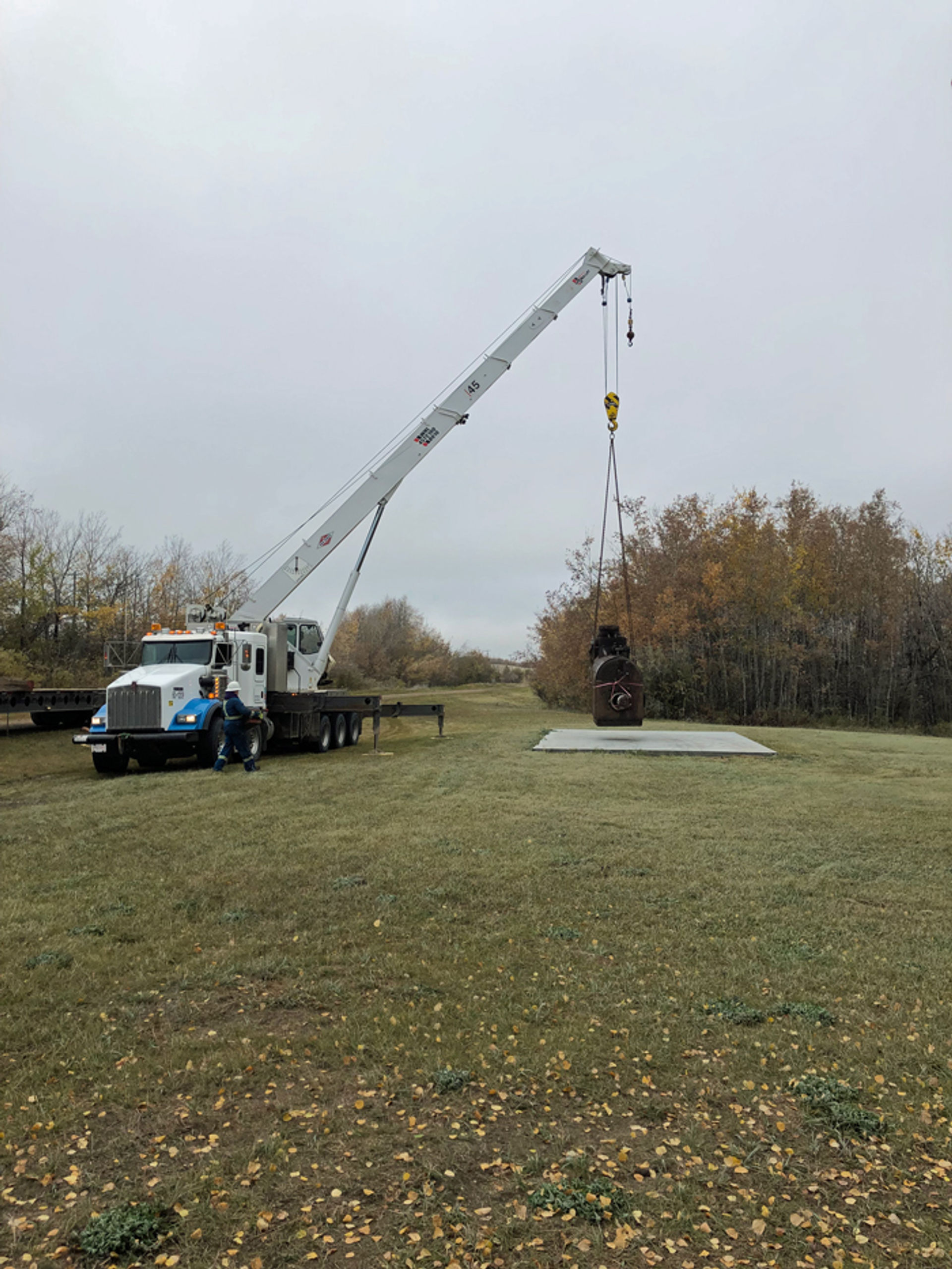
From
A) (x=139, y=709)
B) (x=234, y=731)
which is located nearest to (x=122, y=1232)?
(x=234, y=731)

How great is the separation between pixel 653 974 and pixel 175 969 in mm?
3075

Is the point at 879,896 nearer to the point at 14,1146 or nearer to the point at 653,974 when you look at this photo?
the point at 653,974

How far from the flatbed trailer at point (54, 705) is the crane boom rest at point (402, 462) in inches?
173

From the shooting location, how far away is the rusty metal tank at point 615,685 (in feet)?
46.0

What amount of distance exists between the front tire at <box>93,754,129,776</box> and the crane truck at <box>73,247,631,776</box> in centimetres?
2

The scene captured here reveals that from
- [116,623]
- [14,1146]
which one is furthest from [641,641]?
[14,1146]

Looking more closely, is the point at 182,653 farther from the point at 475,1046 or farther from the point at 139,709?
the point at 475,1046

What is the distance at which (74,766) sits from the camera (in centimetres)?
1683

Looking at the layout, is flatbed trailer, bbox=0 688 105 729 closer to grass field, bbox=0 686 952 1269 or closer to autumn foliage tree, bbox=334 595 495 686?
grass field, bbox=0 686 952 1269

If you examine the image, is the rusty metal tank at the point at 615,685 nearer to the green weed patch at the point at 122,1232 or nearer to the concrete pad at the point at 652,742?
the concrete pad at the point at 652,742

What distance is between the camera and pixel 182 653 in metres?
15.4

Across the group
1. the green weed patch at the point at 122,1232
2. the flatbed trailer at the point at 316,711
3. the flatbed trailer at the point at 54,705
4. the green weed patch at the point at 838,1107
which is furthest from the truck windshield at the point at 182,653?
the green weed patch at the point at 838,1107

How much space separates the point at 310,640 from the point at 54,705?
19.8 ft

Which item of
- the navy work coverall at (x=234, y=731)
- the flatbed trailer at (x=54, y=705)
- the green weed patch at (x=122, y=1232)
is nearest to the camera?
the green weed patch at (x=122, y=1232)
